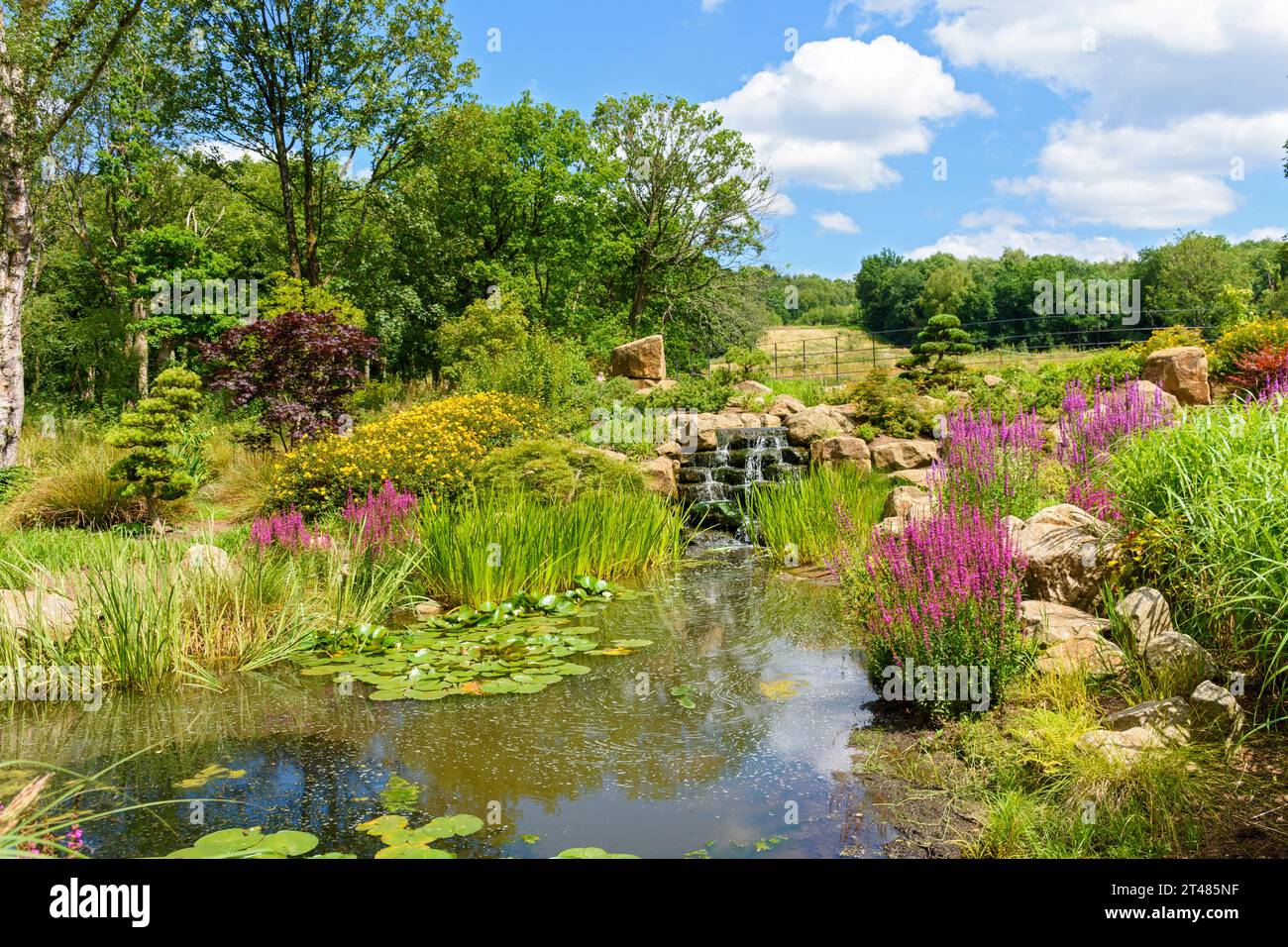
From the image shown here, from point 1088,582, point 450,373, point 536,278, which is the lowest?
point 1088,582

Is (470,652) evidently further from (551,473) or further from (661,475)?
(661,475)

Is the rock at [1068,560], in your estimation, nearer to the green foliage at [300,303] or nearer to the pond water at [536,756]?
the pond water at [536,756]

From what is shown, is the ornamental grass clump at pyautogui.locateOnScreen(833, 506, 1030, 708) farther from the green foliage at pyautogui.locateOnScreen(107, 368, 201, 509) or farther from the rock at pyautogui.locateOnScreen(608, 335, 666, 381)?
the rock at pyautogui.locateOnScreen(608, 335, 666, 381)

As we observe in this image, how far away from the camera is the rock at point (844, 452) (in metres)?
12.5

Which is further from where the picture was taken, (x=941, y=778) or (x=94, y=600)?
(x=94, y=600)

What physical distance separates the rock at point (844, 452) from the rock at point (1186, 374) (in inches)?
200

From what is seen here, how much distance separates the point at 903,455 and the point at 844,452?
0.84 meters

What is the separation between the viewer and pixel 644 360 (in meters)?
18.9

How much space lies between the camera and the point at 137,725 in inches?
190

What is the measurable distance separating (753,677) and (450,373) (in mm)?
12877

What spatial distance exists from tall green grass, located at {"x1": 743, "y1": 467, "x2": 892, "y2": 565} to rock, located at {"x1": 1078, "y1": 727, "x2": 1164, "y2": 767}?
16.7 feet

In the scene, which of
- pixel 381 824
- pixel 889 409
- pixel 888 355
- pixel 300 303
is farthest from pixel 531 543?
pixel 888 355
